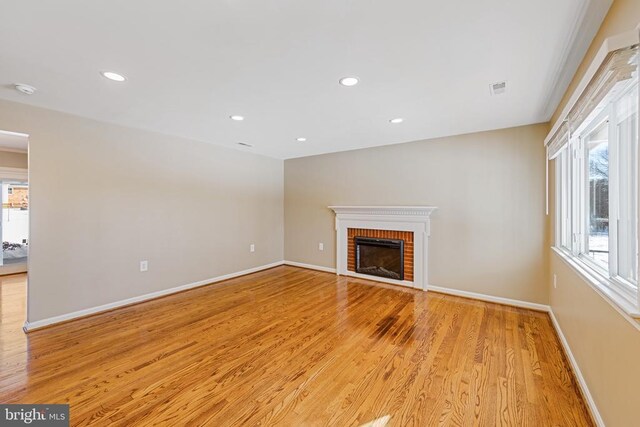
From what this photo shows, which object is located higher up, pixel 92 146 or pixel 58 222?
pixel 92 146

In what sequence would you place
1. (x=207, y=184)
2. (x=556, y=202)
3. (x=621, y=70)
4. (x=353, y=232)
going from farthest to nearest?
1. (x=353, y=232)
2. (x=207, y=184)
3. (x=556, y=202)
4. (x=621, y=70)

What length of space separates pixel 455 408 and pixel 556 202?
231cm

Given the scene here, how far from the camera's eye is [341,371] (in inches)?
78.8

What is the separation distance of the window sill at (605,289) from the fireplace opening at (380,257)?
2134 millimetres

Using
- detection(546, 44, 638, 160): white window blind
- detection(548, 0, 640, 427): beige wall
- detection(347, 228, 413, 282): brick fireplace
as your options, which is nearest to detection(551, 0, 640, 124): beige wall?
detection(548, 0, 640, 427): beige wall

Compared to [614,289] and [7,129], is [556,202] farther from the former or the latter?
[7,129]

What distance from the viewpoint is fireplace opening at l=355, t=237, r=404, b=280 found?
421cm

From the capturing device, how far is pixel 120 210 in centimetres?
331

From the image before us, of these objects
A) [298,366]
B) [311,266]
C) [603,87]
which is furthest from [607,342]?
[311,266]

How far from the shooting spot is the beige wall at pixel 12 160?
4.47 meters

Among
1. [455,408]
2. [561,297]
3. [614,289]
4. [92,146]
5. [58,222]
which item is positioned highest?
[92,146]

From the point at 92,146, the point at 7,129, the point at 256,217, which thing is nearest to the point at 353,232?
the point at 256,217

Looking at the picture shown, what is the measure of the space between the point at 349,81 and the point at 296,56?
1.77 ft

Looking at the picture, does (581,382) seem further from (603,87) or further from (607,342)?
(603,87)
